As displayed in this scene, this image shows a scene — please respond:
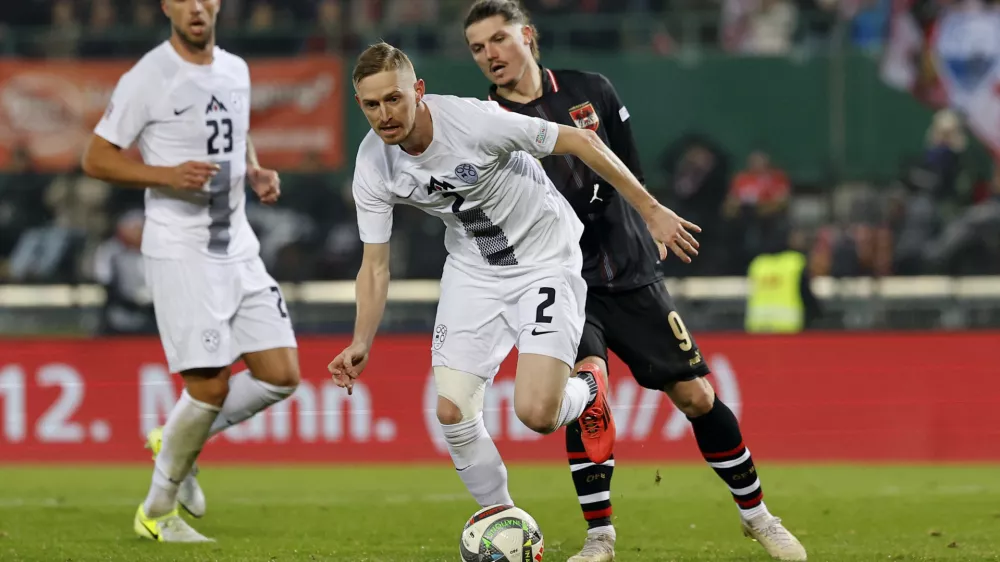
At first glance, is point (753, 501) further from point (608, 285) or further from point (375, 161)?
point (375, 161)

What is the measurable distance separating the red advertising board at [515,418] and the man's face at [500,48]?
4915mm

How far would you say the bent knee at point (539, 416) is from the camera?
19.4 feet

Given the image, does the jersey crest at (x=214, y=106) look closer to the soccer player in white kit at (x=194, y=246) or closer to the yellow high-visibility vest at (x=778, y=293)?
the soccer player in white kit at (x=194, y=246)

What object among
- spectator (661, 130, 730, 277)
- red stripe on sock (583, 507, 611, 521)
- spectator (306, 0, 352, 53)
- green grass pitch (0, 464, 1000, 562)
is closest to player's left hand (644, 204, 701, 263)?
red stripe on sock (583, 507, 611, 521)

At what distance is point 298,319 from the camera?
14766 mm

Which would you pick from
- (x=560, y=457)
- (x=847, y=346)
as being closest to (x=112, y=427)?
(x=560, y=457)

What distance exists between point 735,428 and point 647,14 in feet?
36.5

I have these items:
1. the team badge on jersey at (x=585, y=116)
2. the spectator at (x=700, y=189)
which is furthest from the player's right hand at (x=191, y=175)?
the spectator at (x=700, y=189)

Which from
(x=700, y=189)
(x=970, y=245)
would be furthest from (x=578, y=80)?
(x=970, y=245)

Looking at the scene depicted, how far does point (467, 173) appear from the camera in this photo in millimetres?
5996

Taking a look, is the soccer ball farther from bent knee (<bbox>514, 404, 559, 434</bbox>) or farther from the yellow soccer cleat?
the yellow soccer cleat

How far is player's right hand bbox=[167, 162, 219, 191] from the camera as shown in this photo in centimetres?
713

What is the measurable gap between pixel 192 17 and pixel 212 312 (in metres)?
1.46

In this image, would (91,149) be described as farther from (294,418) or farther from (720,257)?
(720,257)
